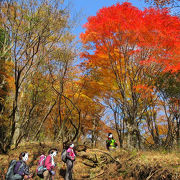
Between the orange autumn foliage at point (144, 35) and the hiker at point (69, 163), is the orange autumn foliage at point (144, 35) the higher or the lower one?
the higher one

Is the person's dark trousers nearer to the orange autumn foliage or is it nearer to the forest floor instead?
the forest floor

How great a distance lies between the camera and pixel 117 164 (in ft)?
28.5

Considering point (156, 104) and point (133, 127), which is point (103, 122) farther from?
point (133, 127)

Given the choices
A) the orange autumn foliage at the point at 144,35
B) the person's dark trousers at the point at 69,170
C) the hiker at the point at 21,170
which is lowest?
the person's dark trousers at the point at 69,170

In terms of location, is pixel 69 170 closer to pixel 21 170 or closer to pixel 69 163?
pixel 69 163

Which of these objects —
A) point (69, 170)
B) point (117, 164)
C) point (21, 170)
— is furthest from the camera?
point (117, 164)

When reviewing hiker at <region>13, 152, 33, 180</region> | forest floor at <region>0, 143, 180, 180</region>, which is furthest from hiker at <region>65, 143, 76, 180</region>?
hiker at <region>13, 152, 33, 180</region>

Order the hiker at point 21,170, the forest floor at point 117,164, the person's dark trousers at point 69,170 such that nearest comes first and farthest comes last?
the hiker at point 21,170, the forest floor at point 117,164, the person's dark trousers at point 69,170

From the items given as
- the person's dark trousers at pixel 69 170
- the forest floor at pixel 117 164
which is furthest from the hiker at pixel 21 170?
the forest floor at pixel 117 164

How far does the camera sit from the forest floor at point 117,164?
673 cm

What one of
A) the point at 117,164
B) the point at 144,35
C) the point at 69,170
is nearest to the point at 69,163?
the point at 69,170

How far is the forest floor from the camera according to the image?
22.1ft

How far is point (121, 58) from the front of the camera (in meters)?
12.1

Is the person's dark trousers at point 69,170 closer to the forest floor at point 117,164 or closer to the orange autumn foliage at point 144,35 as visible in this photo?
the forest floor at point 117,164
